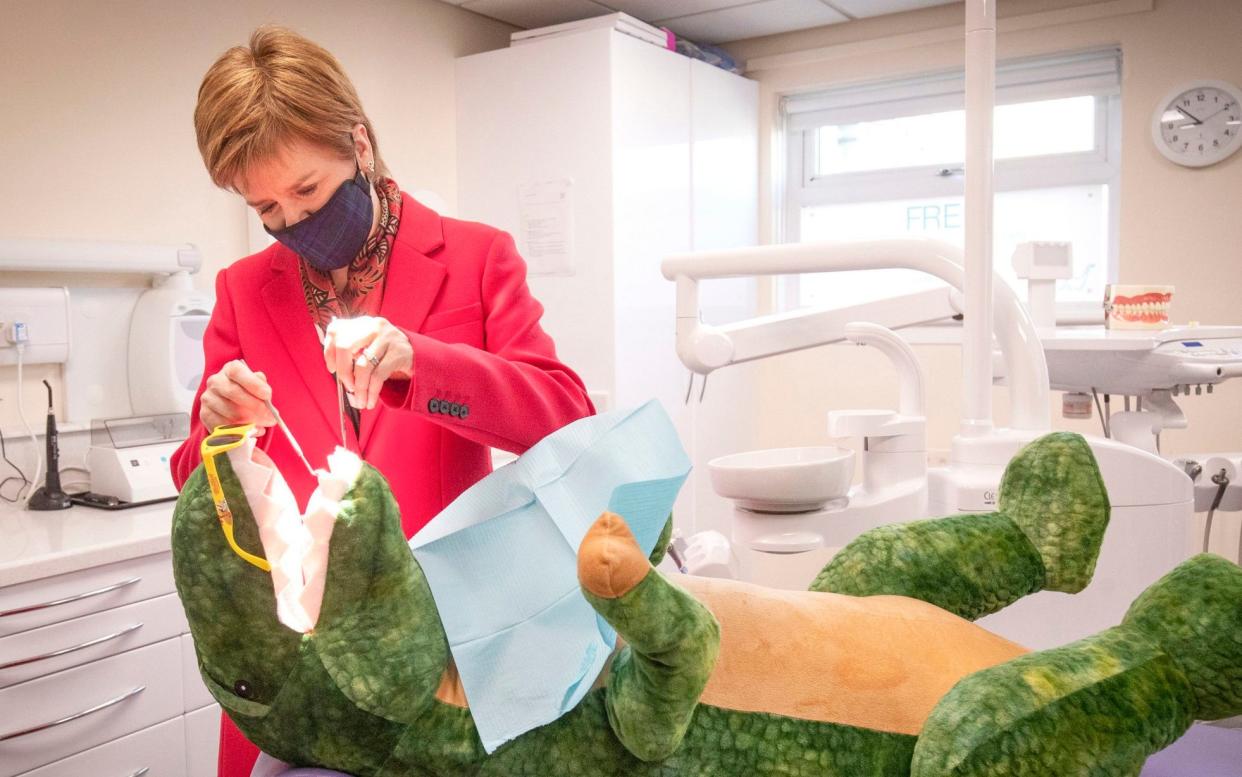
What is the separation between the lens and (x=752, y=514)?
5.32 feet

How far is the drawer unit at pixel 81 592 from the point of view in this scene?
5.88 ft

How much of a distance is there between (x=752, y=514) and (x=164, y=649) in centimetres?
124

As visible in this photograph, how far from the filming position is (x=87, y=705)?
1899mm

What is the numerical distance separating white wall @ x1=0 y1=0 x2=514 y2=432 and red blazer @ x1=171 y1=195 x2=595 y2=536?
1469 mm

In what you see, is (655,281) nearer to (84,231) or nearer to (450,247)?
(84,231)

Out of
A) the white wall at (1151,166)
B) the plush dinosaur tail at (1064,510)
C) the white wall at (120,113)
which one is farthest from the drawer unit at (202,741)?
the white wall at (1151,166)

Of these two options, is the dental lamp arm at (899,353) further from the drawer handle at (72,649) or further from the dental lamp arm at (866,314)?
the drawer handle at (72,649)

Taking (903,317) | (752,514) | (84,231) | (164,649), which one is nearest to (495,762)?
(752,514)

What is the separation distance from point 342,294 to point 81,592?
1052 millimetres

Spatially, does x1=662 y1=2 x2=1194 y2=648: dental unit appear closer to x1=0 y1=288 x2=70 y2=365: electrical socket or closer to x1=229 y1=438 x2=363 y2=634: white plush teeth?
x1=229 y1=438 x2=363 y2=634: white plush teeth

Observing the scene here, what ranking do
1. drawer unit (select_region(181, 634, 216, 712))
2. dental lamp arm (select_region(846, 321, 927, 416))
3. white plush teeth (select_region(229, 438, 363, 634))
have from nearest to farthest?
1. white plush teeth (select_region(229, 438, 363, 634))
2. dental lamp arm (select_region(846, 321, 927, 416))
3. drawer unit (select_region(181, 634, 216, 712))

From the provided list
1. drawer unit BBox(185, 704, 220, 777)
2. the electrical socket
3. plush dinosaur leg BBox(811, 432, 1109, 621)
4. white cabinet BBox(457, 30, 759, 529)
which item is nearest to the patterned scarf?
plush dinosaur leg BBox(811, 432, 1109, 621)

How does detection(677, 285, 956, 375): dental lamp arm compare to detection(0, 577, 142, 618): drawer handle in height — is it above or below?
above

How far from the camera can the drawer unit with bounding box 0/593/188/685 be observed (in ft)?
5.88
